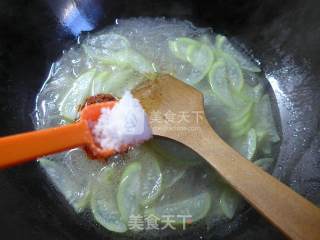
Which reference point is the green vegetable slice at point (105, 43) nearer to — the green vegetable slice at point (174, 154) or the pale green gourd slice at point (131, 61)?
the pale green gourd slice at point (131, 61)

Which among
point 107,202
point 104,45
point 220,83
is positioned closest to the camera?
point 107,202

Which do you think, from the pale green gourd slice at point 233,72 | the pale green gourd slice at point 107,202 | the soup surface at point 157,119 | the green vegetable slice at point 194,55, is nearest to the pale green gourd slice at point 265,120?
the soup surface at point 157,119

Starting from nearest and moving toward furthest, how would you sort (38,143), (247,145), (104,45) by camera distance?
(38,143)
(247,145)
(104,45)

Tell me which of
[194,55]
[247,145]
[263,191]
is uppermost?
[194,55]

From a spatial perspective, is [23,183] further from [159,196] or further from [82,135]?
[159,196]

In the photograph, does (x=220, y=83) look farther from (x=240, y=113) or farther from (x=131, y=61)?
(x=131, y=61)

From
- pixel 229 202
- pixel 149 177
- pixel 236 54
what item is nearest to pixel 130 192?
pixel 149 177
